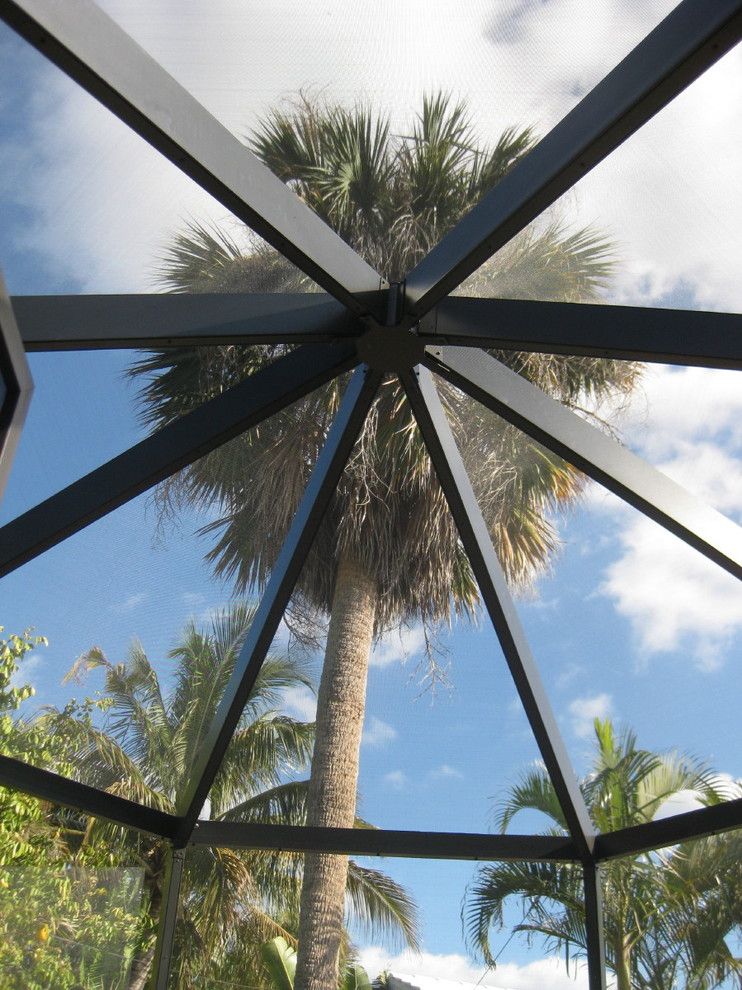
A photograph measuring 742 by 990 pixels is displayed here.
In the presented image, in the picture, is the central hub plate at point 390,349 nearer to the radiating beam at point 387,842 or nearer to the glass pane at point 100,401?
the glass pane at point 100,401

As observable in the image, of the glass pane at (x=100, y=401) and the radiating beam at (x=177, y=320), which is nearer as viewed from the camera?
the radiating beam at (x=177, y=320)

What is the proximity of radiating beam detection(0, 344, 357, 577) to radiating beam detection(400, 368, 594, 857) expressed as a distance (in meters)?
0.38

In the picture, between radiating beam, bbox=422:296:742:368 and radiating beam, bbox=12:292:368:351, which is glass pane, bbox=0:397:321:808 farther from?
radiating beam, bbox=422:296:742:368

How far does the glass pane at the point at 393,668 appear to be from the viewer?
19.2 feet

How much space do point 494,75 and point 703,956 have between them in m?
5.58

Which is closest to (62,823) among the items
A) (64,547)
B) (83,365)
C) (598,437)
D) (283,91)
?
(64,547)

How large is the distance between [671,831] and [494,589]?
142cm

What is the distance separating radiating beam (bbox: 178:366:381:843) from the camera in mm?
4086

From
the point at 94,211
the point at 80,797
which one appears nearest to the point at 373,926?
the point at 80,797

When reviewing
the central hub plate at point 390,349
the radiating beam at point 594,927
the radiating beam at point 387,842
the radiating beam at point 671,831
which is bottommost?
the radiating beam at point 594,927

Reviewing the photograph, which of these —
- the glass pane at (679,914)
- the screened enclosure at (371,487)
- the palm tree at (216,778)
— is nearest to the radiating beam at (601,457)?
the screened enclosure at (371,487)

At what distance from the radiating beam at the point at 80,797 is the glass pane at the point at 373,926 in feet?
6.00

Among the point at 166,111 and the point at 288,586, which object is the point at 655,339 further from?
the point at 288,586

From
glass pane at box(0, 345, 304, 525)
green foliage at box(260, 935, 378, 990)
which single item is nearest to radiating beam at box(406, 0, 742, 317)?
glass pane at box(0, 345, 304, 525)
